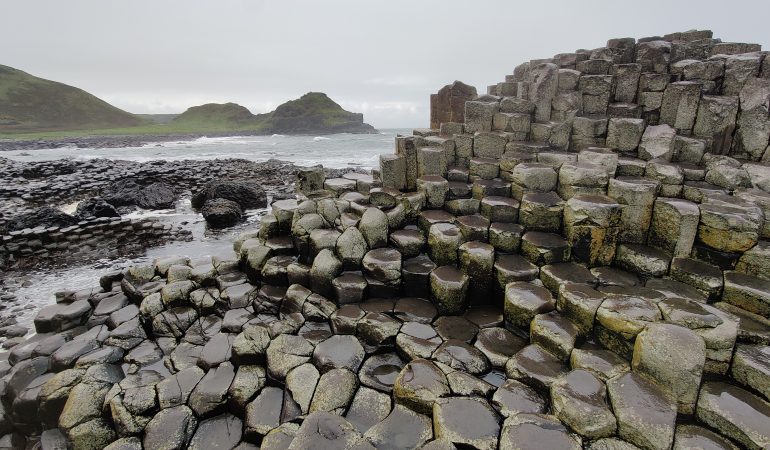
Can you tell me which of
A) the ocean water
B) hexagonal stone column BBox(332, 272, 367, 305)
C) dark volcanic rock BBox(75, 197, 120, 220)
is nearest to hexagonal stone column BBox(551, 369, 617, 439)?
hexagonal stone column BBox(332, 272, 367, 305)

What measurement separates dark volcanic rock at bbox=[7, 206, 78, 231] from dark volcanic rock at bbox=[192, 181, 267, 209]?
15.9 ft

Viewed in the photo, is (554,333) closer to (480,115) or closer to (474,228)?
(474,228)

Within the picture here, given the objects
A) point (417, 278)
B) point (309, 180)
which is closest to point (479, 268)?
point (417, 278)

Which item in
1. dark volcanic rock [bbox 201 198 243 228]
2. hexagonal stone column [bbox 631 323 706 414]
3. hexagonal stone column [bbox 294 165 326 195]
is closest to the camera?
hexagonal stone column [bbox 631 323 706 414]

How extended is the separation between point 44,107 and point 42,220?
116 m

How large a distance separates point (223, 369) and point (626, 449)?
5113mm

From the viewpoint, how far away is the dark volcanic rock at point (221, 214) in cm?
1444

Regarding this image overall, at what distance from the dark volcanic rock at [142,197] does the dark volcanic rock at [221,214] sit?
403 centimetres

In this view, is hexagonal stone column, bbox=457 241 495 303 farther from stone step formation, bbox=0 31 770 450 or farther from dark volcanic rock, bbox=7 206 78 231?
dark volcanic rock, bbox=7 206 78 231

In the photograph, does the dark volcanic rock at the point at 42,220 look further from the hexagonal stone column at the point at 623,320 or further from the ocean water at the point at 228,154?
the ocean water at the point at 228,154

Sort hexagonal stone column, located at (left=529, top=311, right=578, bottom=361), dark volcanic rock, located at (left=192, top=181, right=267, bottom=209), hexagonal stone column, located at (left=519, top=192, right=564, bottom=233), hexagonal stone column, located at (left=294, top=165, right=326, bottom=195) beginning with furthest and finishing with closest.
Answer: dark volcanic rock, located at (left=192, top=181, right=267, bottom=209)
hexagonal stone column, located at (left=294, top=165, right=326, bottom=195)
hexagonal stone column, located at (left=519, top=192, right=564, bottom=233)
hexagonal stone column, located at (left=529, top=311, right=578, bottom=361)

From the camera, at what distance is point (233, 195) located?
1698cm

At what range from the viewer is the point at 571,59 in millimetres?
9398

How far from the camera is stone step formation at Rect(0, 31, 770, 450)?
396 cm
